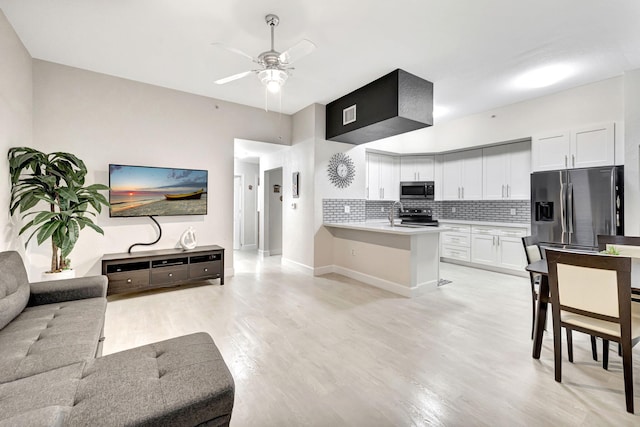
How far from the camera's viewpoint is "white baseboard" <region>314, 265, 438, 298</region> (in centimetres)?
387

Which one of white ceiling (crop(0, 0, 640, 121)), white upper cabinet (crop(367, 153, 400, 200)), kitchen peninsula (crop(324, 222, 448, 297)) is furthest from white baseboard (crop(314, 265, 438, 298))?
white ceiling (crop(0, 0, 640, 121))

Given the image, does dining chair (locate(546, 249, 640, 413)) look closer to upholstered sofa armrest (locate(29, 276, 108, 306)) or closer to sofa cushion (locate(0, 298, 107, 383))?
sofa cushion (locate(0, 298, 107, 383))

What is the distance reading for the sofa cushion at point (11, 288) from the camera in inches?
68.6

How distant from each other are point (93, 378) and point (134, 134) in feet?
12.5

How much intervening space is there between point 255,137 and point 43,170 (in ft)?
9.49

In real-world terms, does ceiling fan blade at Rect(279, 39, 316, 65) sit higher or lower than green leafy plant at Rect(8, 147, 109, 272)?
higher

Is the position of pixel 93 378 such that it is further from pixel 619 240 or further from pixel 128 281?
pixel 619 240

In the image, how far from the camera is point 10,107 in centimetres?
278

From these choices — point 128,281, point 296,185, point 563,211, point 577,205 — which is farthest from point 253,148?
point 577,205

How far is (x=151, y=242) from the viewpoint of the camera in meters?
4.20

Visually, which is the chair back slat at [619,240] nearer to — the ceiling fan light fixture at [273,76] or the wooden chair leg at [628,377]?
the wooden chair leg at [628,377]

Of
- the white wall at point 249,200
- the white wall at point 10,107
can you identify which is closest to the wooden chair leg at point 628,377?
the white wall at point 10,107

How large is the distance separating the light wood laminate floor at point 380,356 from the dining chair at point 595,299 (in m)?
0.31

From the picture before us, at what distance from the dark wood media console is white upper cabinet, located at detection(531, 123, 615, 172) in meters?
5.29
